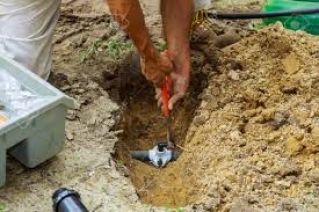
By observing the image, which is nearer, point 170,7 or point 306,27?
point 170,7

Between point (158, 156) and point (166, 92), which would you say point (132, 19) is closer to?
point (166, 92)

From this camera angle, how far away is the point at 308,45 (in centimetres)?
324

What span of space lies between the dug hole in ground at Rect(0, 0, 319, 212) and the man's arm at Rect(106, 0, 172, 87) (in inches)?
12.3

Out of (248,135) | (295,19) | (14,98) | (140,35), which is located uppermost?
(140,35)

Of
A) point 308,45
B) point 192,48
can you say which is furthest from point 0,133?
point 308,45

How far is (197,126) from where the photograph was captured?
9.63 feet

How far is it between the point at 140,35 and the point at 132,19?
0.26ft

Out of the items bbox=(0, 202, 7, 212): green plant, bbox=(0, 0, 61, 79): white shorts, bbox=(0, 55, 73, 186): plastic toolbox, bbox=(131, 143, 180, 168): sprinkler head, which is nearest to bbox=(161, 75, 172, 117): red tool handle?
bbox=(131, 143, 180, 168): sprinkler head

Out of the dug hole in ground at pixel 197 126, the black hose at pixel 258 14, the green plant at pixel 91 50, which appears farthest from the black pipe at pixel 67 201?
the black hose at pixel 258 14

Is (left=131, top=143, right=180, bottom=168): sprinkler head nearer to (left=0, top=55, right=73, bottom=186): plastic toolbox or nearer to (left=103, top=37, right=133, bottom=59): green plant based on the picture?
(left=0, top=55, right=73, bottom=186): plastic toolbox

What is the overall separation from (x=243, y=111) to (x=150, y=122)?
433mm

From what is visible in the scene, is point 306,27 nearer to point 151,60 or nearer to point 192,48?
point 192,48

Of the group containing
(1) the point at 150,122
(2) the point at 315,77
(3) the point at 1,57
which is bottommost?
(1) the point at 150,122

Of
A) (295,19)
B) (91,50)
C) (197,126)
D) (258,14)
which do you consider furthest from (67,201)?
(295,19)
